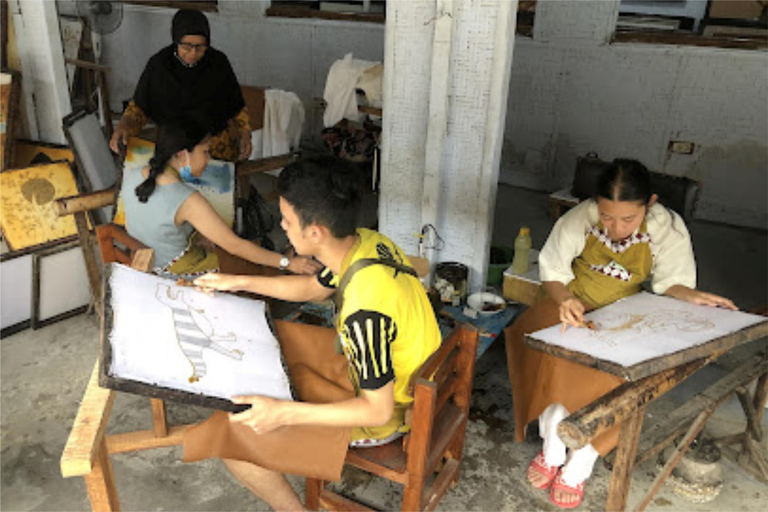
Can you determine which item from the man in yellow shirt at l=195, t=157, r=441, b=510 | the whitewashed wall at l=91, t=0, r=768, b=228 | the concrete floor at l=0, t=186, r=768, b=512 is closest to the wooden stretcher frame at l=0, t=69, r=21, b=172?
the concrete floor at l=0, t=186, r=768, b=512

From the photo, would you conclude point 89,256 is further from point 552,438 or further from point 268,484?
point 552,438

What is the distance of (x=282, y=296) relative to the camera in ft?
7.82

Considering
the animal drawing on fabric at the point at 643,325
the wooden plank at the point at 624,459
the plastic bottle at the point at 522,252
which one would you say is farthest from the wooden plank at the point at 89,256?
the wooden plank at the point at 624,459

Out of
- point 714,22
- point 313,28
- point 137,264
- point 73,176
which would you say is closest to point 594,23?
point 714,22

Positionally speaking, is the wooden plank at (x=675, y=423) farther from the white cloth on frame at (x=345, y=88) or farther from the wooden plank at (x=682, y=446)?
the white cloth on frame at (x=345, y=88)

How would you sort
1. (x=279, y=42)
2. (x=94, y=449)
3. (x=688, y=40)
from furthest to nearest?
(x=279, y=42)
(x=688, y=40)
(x=94, y=449)

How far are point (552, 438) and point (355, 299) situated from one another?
53.9 inches

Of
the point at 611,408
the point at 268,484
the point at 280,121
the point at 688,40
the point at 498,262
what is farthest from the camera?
the point at 280,121

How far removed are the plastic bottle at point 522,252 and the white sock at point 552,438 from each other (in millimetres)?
1288

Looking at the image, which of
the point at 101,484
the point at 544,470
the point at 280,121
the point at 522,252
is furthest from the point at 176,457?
the point at 280,121

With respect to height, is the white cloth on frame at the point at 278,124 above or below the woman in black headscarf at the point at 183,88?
below

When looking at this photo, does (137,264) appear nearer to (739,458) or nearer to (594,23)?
(739,458)

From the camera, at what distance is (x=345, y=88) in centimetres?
558

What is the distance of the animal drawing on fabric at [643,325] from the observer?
223 cm
